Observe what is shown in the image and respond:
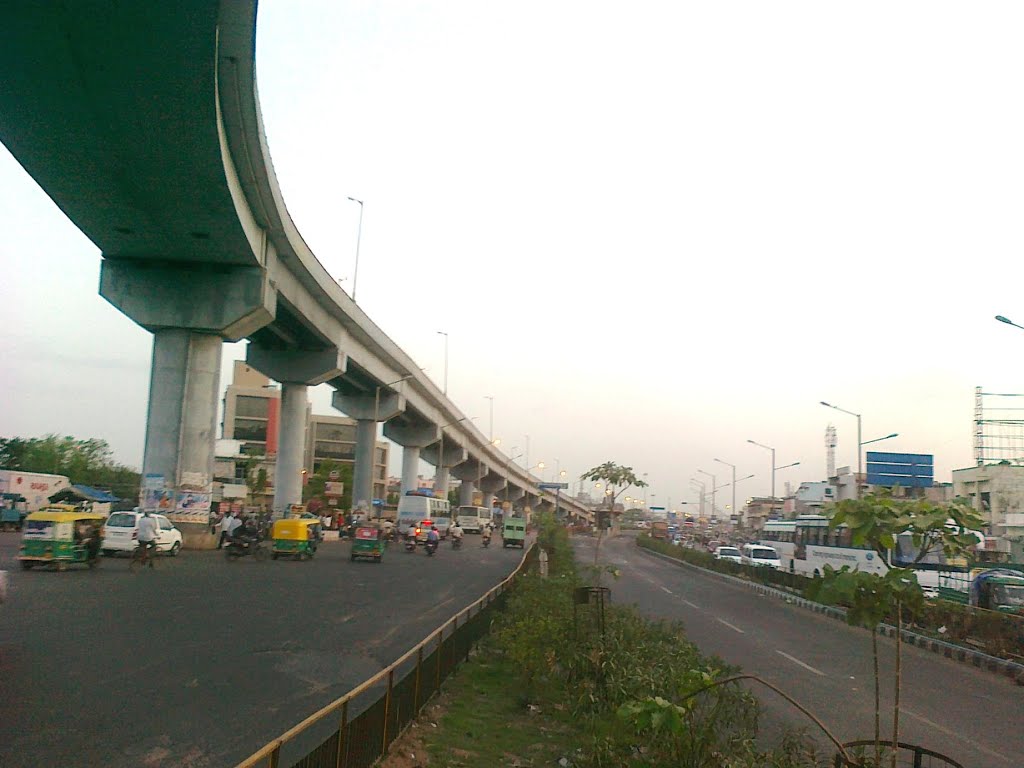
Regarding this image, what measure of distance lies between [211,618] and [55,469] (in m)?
86.9

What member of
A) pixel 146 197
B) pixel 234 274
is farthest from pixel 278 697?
pixel 234 274

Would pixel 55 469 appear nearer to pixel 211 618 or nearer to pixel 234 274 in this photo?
pixel 234 274

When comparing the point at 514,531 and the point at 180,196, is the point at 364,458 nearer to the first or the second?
the point at 514,531

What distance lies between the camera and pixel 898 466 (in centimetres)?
5881

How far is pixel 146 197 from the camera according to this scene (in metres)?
28.7

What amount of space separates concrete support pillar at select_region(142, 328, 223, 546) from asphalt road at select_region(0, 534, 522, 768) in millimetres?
9150

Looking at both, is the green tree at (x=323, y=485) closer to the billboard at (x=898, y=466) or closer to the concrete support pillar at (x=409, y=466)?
the concrete support pillar at (x=409, y=466)

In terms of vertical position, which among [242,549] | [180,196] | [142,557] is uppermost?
[180,196]

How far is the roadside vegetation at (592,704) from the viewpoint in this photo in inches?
241

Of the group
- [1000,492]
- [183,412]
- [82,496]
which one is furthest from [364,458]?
[1000,492]

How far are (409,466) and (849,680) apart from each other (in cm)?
7145

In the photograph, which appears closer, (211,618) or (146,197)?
(211,618)

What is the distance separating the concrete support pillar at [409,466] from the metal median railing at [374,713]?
229 ft

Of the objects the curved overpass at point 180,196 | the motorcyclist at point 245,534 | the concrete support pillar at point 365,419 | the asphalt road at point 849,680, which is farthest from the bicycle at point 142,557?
the concrete support pillar at point 365,419
